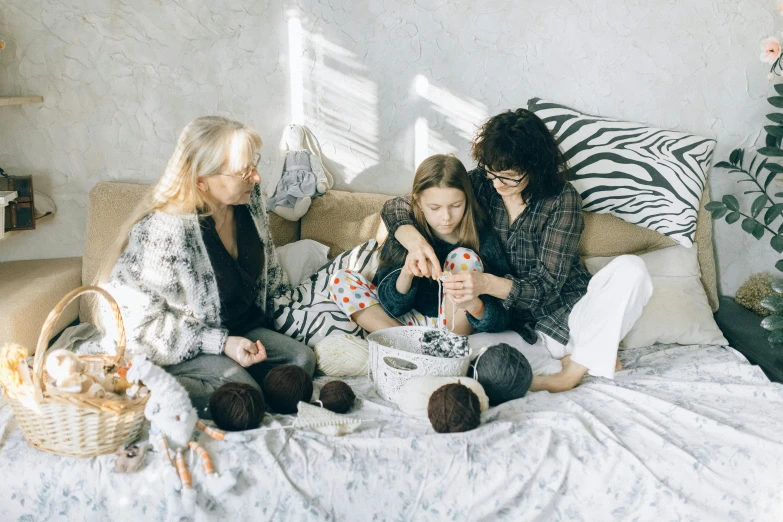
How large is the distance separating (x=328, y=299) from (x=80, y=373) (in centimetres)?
76

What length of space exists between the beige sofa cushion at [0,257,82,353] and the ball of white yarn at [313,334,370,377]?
78cm

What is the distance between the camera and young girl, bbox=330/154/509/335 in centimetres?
185

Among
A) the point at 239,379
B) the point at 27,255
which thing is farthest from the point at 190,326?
the point at 27,255

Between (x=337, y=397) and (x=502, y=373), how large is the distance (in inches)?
15.8

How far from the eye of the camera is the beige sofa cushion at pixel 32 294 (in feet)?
5.75

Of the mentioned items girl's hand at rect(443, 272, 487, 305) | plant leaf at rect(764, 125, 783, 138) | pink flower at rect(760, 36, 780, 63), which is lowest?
girl's hand at rect(443, 272, 487, 305)

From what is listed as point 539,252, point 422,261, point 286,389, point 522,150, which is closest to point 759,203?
point 539,252

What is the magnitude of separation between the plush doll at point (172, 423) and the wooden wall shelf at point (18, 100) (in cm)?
112

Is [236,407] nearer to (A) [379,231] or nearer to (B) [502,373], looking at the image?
(B) [502,373]

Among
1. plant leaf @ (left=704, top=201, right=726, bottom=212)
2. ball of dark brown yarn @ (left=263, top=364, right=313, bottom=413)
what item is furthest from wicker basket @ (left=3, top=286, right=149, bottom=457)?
plant leaf @ (left=704, top=201, right=726, bottom=212)

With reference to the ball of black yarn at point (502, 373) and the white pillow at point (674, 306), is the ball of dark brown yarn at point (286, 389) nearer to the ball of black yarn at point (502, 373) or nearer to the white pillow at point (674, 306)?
the ball of black yarn at point (502, 373)

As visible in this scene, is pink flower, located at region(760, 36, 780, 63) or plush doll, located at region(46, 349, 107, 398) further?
pink flower, located at region(760, 36, 780, 63)

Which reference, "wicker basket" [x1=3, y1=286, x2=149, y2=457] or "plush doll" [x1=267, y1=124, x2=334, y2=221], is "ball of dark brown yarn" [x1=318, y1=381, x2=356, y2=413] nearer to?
"wicker basket" [x1=3, y1=286, x2=149, y2=457]

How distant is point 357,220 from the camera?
220cm
